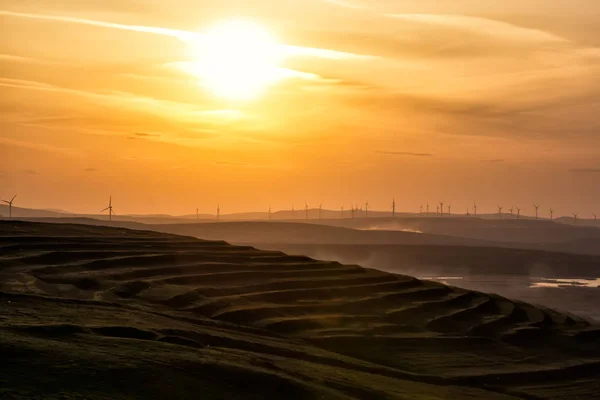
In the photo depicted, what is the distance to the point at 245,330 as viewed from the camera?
2438 cm

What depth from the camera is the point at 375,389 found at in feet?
63.7

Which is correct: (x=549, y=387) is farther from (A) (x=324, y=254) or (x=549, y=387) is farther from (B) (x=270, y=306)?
(A) (x=324, y=254)

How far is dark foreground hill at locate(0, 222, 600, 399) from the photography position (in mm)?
15820

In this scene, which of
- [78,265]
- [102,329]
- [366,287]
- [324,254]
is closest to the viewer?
[102,329]

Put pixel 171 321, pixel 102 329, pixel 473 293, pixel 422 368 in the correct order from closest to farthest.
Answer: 1. pixel 102 329
2. pixel 171 321
3. pixel 422 368
4. pixel 473 293

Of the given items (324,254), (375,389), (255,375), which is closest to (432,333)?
(375,389)

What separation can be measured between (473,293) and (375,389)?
19.9 metres

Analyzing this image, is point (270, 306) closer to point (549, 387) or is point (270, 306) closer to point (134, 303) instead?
point (134, 303)

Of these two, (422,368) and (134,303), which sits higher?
(134,303)

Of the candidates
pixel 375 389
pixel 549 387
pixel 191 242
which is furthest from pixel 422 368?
pixel 191 242

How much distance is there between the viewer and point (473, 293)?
126 feet

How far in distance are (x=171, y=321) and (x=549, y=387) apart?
11528 mm

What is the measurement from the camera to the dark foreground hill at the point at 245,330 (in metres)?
15.8

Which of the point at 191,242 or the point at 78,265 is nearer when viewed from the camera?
the point at 78,265
